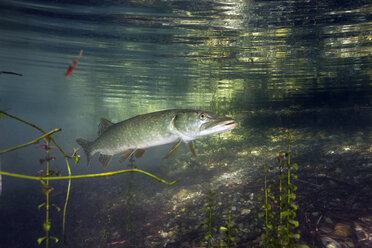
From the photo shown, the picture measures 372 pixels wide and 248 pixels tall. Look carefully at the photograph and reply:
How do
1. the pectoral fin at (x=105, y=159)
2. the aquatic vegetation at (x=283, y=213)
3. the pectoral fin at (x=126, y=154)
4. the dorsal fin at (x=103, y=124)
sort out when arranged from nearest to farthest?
the aquatic vegetation at (x=283, y=213)
the pectoral fin at (x=126, y=154)
the pectoral fin at (x=105, y=159)
the dorsal fin at (x=103, y=124)

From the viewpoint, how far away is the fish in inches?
217

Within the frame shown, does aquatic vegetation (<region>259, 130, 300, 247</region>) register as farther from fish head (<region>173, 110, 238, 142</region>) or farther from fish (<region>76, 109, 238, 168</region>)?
fish head (<region>173, 110, 238, 142</region>)

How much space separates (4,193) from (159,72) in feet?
45.6

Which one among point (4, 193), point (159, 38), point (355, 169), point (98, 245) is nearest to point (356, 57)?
point (355, 169)

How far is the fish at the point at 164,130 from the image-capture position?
18.1ft

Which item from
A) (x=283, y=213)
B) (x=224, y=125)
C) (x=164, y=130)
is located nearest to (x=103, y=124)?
(x=164, y=130)

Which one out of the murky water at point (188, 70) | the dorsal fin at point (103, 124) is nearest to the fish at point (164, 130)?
the dorsal fin at point (103, 124)

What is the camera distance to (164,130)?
5.81m

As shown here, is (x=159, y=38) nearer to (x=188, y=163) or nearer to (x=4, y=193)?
(x=188, y=163)

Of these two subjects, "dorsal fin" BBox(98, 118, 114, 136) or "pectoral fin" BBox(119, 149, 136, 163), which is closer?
"pectoral fin" BBox(119, 149, 136, 163)

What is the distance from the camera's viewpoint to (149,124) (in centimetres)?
588

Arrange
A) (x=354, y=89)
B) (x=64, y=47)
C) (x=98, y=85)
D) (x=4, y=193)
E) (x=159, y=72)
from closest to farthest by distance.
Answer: (x=4, y=193) < (x=64, y=47) < (x=159, y=72) < (x=354, y=89) < (x=98, y=85)

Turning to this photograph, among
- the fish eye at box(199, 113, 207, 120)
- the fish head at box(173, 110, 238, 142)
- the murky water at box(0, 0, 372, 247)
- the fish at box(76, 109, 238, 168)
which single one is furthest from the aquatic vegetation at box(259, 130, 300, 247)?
the fish eye at box(199, 113, 207, 120)

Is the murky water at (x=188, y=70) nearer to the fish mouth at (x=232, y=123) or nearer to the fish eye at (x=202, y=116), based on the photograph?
the fish mouth at (x=232, y=123)
